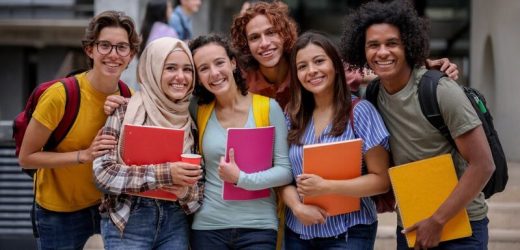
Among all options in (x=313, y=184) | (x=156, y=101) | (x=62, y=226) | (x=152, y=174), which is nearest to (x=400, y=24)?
Result: (x=313, y=184)

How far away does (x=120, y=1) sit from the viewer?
1162 cm

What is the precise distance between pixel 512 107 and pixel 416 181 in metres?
7.38

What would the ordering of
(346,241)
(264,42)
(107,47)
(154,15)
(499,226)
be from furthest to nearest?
(154,15), (499,226), (264,42), (107,47), (346,241)

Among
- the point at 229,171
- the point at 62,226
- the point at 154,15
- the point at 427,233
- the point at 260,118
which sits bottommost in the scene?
the point at 62,226

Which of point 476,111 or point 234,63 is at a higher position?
point 234,63

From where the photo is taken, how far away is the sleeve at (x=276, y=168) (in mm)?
3496

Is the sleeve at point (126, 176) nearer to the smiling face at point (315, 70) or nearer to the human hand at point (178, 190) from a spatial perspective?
the human hand at point (178, 190)

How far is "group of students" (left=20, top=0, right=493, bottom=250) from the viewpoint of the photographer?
11.1 feet

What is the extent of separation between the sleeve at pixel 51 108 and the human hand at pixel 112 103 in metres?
0.24

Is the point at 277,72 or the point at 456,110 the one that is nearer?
the point at 456,110

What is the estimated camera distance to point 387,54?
3.41 meters

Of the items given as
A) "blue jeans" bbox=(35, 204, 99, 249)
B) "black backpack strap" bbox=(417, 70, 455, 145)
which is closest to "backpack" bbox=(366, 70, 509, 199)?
"black backpack strap" bbox=(417, 70, 455, 145)

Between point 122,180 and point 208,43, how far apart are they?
0.90m

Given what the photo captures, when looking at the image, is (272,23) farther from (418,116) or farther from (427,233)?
(427,233)
